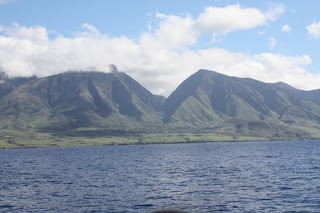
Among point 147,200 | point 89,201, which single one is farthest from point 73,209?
point 147,200

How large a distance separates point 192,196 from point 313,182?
40.6 metres

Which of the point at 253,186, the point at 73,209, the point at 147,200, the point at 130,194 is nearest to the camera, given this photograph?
the point at 73,209

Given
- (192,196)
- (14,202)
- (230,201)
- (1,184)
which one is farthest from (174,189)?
(1,184)

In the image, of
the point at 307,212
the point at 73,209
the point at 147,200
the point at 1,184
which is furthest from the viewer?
the point at 1,184

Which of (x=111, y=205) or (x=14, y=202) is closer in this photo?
(x=111, y=205)

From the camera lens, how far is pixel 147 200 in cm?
6925

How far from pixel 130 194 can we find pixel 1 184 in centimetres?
5001

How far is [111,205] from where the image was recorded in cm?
6531

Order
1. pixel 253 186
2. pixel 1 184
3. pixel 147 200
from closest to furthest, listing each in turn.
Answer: pixel 147 200, pixel 253 186, pixel 1 184

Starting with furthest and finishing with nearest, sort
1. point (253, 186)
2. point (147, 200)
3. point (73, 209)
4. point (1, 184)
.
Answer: point (1, 184), point (253, 186), point (147, 200), point (73, 209)

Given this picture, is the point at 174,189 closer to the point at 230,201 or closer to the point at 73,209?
the point at 230,201

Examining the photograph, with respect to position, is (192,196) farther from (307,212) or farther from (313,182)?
(313,182)

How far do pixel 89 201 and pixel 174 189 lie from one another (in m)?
23.3

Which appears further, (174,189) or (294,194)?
(174,189)
